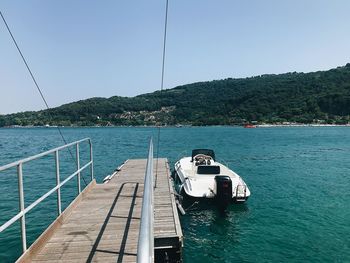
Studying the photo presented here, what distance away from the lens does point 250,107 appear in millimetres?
173125

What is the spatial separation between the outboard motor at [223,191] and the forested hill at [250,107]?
12841 cm

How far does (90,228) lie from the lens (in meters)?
6.47

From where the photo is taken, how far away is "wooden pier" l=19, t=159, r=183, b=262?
5.23 m

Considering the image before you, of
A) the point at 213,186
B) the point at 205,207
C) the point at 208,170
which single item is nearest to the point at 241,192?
the point at 213,186

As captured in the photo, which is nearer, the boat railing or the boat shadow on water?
the boat shadow on water

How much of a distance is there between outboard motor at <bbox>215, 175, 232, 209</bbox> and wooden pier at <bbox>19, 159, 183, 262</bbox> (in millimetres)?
3392

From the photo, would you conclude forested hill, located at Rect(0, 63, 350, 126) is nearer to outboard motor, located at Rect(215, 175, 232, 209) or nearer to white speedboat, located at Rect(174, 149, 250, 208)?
white speedboat, located at Rect(174, 149, 250, 208)

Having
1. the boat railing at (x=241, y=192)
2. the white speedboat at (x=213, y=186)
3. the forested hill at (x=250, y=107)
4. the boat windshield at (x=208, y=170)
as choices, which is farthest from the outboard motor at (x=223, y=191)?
the forested hill at (x=250, y=107)

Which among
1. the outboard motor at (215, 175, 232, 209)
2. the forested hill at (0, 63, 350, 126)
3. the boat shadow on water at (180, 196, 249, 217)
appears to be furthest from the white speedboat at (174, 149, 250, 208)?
the forested hill at (0, 63, 350, 126)

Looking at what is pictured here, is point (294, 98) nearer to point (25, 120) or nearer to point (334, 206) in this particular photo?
point (25, 120)

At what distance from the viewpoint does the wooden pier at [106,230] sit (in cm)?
523

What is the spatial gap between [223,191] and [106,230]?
789 cm

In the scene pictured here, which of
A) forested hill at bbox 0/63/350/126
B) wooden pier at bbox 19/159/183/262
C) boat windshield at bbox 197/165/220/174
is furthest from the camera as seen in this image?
forested hill at bbox 0/63/350/126

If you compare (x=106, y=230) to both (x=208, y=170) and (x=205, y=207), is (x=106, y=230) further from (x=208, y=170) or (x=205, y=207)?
(x=208, y=170)
